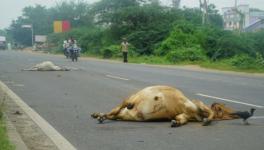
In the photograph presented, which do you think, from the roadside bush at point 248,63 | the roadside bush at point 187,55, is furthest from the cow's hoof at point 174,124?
the roadside bush at point 187,55

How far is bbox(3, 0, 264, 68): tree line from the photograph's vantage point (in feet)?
125

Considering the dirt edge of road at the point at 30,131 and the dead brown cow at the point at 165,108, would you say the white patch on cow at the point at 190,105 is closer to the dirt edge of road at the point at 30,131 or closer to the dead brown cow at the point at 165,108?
the dead brown cow at the point at 165,108

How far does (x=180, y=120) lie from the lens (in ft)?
26.1

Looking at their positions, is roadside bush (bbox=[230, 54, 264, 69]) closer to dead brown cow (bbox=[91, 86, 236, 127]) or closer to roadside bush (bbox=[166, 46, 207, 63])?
roadside bush (bbox=[166, 46, 207, 63])

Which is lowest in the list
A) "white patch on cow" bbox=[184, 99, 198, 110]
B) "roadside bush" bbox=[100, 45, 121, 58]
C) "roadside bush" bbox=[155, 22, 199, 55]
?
"roadside bush" bbox=[100, 45, 121, 58]

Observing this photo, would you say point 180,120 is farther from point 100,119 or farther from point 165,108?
point 100,119

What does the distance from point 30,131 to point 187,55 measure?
1159 inches

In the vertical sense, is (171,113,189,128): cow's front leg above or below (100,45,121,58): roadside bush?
above

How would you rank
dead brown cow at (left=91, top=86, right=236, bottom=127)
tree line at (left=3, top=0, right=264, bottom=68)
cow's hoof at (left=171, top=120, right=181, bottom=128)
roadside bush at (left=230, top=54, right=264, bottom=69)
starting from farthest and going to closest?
tree line at (left=3, top=0, right=264, bottom=68)
roadside bush at (left=230, top=54, right=264, bottom=69)
dead brown cow at (left=91, top=86, right=236, bottom=127)
cow's hoof at (left=171, top=120, right=181, bottom=128)

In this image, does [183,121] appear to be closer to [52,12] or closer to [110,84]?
[110,84]

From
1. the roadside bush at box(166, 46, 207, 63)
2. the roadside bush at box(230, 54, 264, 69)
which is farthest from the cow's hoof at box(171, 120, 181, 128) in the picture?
the roadside bush at box(166, 46, 207, 63)

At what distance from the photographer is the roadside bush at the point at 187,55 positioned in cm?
3675

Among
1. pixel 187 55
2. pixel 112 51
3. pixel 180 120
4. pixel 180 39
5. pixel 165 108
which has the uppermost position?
pixel 180 39

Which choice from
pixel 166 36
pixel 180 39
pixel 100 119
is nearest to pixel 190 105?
pixel 100 119
